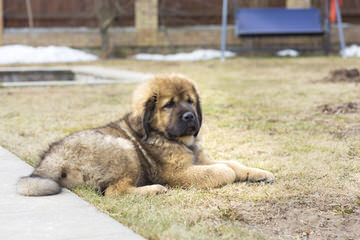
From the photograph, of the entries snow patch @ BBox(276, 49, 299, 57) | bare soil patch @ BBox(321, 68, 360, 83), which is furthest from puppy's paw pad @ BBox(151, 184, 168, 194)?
snow patch @ BBox(276, 49, 299, 57)

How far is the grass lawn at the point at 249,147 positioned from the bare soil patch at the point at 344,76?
1.47ft

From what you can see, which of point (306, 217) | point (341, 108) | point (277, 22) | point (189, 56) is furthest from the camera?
point (189, 56)

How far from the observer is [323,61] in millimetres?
15805

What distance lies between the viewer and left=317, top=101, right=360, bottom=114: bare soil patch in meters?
7.87

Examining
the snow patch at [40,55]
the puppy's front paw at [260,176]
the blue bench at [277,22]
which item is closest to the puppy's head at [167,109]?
the puppy's front paw at [260,176]

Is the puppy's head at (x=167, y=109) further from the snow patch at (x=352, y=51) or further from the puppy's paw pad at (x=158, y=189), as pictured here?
the snow patch at (x=352, y=51)

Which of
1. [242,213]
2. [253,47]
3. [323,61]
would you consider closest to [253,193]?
[242,213]

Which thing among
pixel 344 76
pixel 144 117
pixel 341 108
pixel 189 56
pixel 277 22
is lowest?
pixel 189 56

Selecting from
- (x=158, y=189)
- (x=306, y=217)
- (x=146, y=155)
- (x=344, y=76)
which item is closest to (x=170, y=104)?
(x=146, y=155)

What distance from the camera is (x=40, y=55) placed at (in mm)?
18047

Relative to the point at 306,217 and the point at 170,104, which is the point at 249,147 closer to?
the point at 170,104

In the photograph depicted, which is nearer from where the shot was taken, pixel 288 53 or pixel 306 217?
pixel 306 217

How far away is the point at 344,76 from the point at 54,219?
9110 millimetres

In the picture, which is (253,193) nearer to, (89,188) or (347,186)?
(347,186)
